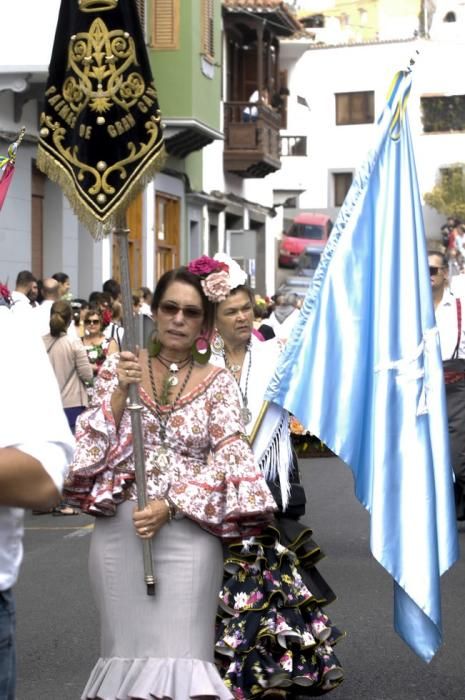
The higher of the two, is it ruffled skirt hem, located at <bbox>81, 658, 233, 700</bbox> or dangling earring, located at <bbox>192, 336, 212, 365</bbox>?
dangling earring, located at <bbox>192, 336, 212, 365</bbox>

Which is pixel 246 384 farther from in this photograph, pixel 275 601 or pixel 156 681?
pixel 156 681

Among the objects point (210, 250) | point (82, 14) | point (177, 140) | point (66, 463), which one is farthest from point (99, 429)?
point (210, 250)

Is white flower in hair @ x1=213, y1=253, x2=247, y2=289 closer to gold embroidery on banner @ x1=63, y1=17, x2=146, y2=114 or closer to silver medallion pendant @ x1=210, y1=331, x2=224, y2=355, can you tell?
silver medallion pendant @ x1=210, y1=331, x2=224, y2=355

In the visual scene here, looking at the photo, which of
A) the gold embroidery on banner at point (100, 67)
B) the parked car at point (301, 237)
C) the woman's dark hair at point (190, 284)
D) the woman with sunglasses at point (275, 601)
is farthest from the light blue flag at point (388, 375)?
→ the parked car at point (301, 237)

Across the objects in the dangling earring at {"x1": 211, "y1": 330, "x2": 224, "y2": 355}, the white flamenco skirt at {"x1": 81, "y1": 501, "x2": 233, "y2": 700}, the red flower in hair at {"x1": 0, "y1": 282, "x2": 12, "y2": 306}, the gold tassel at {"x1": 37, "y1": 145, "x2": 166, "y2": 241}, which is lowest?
the white flamenco skirt at {"x1": 81, "y1": 501, "x2": 233, "y2": 700}

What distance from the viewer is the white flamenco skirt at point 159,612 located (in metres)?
5.07

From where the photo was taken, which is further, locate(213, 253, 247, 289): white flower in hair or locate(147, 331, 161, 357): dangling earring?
locate(213, 253, 247, 289): white flower in hair

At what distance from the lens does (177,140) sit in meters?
28.9

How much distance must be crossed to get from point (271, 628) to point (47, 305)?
8.73 m

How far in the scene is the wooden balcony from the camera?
3484cm

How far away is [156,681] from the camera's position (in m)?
5.04

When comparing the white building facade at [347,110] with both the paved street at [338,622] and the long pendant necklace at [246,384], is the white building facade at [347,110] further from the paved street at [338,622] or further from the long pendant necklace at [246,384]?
the long pendant necklace at [246,384]

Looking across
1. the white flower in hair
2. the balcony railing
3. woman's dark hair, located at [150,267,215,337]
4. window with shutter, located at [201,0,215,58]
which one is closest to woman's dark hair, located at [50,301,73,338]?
the white flower in hair

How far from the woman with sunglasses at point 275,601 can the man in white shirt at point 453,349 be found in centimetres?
316
